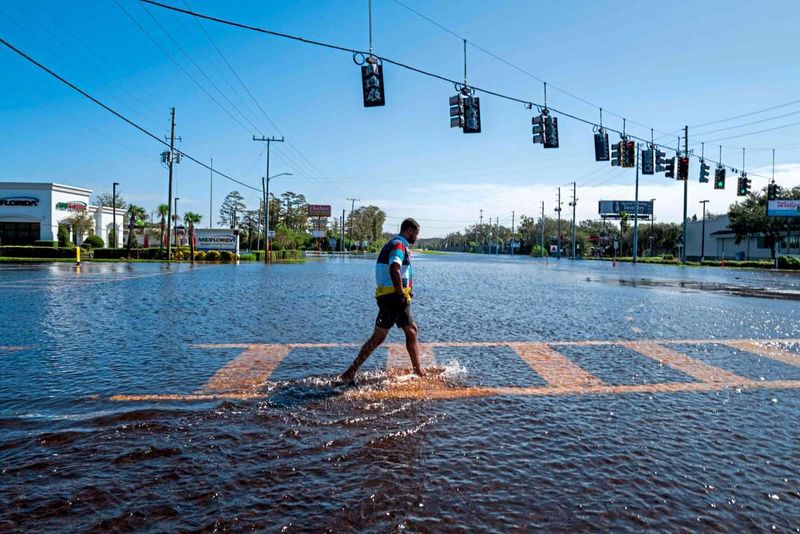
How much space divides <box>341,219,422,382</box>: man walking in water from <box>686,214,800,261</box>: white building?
73.3m

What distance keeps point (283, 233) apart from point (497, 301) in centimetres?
7711

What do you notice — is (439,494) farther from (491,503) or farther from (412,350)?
(412,350)

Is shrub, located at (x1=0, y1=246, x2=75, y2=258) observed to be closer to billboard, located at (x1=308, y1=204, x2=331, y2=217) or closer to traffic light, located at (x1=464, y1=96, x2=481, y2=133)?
traffic light, located at (x1=464, y1=96, x2=481, y2=133)

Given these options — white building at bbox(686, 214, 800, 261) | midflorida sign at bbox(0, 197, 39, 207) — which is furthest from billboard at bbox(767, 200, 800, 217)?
midflorida sign at bbox(0, 197, 39, 207)

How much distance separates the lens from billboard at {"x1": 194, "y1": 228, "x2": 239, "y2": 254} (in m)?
52.2

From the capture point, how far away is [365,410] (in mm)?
4828

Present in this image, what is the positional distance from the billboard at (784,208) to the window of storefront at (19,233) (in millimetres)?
79499

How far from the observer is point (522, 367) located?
6688 mm

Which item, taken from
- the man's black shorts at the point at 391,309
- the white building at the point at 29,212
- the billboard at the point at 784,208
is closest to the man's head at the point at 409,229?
the man's black shorts at the point at 391,309

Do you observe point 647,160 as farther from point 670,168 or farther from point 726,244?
point 726,244

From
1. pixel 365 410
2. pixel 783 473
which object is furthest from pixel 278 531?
pixel 783 473

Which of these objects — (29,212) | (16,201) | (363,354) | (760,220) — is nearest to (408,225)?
(363,354)

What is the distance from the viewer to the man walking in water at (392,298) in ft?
19.1

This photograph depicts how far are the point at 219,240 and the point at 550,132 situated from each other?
39505 millimetres
